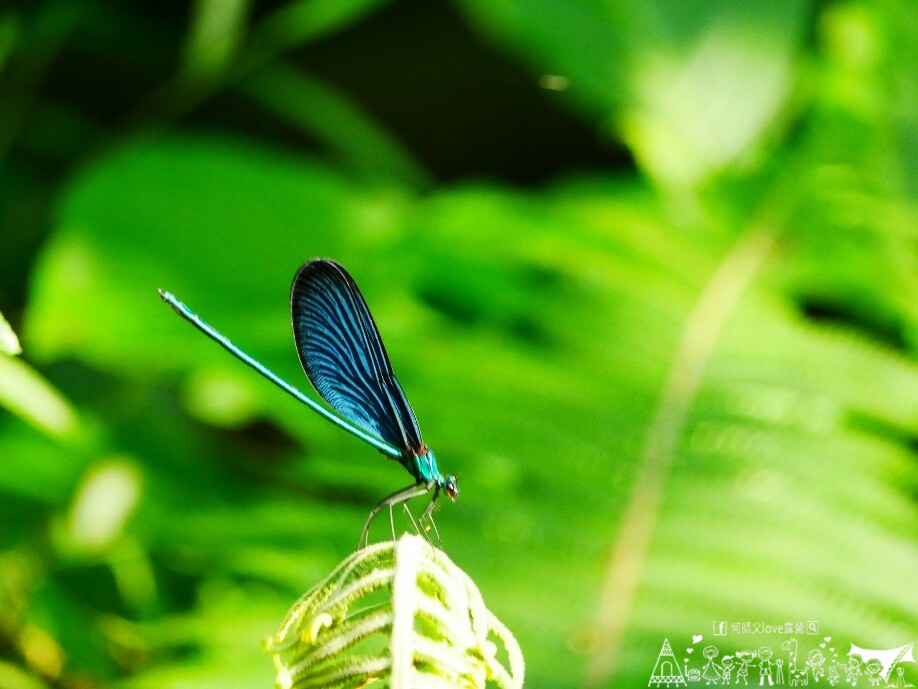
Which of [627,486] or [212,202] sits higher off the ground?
[212,202]

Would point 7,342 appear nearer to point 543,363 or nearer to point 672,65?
point 543,363

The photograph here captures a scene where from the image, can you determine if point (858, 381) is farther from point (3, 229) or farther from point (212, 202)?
Result: point (3, 229)

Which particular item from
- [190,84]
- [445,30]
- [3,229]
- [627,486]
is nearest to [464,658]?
[627,486]

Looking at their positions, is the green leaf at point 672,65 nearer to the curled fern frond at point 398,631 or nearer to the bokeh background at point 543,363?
the bokeh background at point 543,363

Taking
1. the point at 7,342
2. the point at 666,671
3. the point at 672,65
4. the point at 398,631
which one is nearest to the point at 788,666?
the point at 666,671

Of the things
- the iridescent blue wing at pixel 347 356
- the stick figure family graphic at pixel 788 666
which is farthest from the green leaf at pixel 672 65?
the iridescent blue wing at pixel 347 356

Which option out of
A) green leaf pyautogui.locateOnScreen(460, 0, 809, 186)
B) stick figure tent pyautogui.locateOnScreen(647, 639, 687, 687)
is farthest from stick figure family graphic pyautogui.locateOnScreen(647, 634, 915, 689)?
green leaf pyautogui.locateOnScreen(460, 0, 809, 186)
